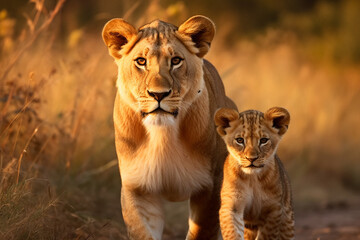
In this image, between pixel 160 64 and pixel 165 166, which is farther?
pixel 165 166

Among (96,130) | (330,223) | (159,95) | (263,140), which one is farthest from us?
(330,223)

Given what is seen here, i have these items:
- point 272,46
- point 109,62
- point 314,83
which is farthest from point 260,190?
point 272,46

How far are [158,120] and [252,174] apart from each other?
727mm

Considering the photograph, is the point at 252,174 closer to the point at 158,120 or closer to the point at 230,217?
the point at 230,217

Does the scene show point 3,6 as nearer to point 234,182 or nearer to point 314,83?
point 314,83

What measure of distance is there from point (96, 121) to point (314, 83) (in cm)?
661

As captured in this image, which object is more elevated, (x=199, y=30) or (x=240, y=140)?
(x=199, y=30)

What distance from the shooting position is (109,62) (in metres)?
9.69

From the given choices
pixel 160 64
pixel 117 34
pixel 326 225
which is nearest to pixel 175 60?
pixel 160 64

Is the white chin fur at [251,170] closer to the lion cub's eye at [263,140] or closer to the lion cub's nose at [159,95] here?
the lion cub's eye at [263,140]

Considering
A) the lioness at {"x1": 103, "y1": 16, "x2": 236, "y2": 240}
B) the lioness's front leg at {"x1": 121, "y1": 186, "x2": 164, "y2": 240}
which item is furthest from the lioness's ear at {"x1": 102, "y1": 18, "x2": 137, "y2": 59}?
the lioness's front leg at {"x1": 121, "y1": 186, "x2": 164, "y2": 240}

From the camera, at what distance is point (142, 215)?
547cm

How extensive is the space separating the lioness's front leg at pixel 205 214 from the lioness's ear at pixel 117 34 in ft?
3.70

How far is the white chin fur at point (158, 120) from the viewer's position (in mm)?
4988
